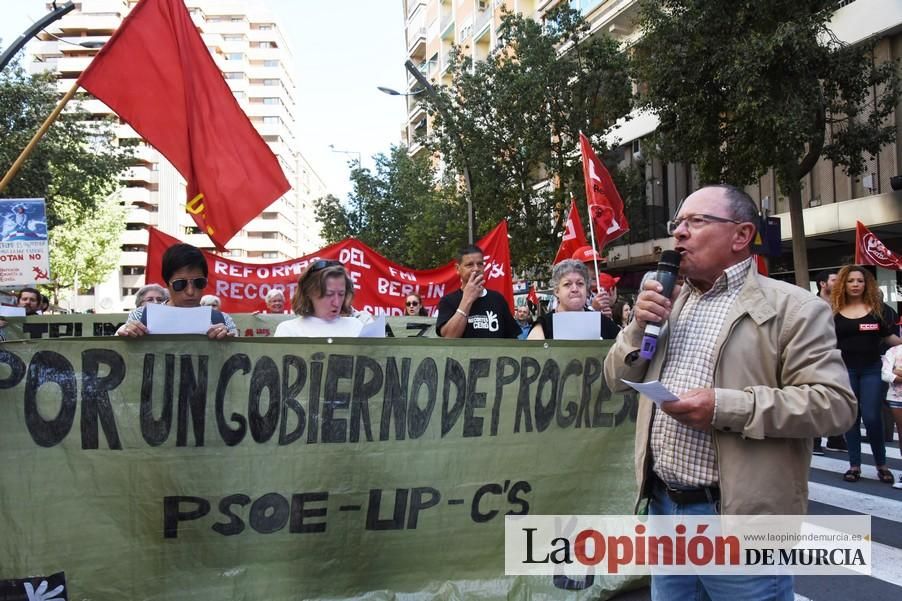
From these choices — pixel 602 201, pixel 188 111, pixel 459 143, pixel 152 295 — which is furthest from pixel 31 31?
pixel 459 143

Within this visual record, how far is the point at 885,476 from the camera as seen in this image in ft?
21.9

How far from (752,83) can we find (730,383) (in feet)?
41.1

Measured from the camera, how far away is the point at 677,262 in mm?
2338

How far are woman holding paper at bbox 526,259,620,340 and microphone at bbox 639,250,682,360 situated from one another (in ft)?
6.93

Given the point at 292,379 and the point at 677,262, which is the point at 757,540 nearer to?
the point at 677,262

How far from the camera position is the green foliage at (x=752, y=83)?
1316cm

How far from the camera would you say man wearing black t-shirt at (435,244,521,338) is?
15.9 feet

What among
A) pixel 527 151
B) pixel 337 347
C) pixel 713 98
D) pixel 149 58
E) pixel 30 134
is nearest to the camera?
pixel 337 347

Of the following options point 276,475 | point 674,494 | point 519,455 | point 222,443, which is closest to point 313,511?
point 276,475

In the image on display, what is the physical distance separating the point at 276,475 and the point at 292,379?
450 millimetres

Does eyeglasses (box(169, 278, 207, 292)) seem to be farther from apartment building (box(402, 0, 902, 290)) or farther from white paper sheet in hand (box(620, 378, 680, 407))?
apartment building (box(402, 0, 902, 290))

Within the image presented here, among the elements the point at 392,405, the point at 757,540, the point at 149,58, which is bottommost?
the point at 757,540

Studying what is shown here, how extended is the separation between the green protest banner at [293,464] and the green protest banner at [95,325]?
12.7 ft

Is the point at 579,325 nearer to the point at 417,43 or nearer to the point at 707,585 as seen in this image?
the point at 707,585
